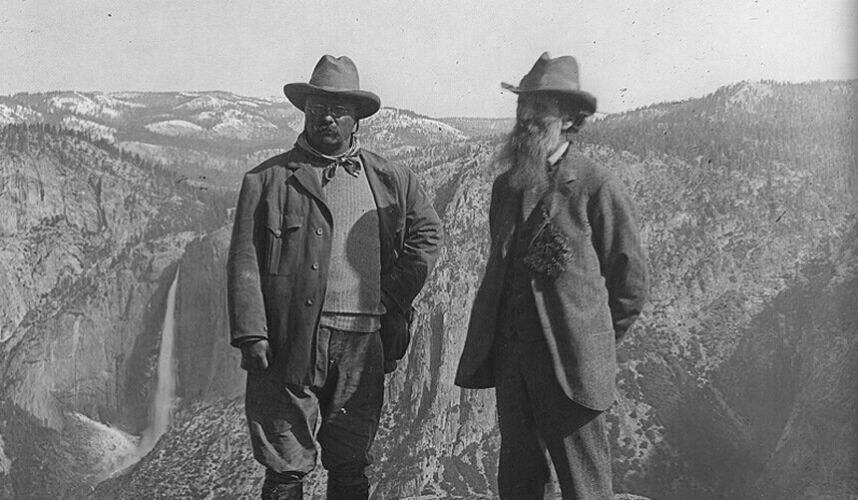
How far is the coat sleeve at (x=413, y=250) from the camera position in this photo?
13.1ft

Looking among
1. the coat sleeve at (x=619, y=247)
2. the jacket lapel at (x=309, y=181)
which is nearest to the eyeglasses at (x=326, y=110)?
the jacket lapel at (x=309, y=181)

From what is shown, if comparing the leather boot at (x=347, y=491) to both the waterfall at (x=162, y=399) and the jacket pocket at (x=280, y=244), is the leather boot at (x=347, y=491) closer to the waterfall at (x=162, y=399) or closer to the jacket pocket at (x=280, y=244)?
the jacket pocket at (x=280, y=244)

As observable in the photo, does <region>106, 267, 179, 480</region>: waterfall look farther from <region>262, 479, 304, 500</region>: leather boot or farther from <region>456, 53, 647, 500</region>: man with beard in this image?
<region>456, 53, 647, 500</region>: man with beard

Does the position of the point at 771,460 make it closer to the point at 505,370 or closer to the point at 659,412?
the point at 659,412

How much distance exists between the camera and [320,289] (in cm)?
377

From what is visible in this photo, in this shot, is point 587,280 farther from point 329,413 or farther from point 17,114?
point 17,114

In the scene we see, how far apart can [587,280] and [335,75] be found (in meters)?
1.38

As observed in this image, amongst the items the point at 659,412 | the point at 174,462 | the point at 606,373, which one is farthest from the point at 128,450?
the point at 606,373

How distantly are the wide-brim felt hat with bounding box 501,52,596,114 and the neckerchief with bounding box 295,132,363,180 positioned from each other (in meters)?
0.82

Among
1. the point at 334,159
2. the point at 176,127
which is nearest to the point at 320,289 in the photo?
the point at 334,159

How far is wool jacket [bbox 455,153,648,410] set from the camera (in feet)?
10.9

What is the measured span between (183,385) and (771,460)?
5.47m

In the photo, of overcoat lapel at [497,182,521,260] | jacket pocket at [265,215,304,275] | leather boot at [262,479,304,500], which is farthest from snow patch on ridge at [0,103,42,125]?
overcoat lapel at [497,182,521,260]

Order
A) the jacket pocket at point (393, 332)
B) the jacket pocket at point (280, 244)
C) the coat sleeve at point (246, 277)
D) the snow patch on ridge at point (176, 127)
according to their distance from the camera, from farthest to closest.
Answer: the snow patch on ridge at point (176, 127)
the jacket pocket at point (393, 332)
the jacket pocket at point (280, 244)
the coat sleeve at point (246, 277)
